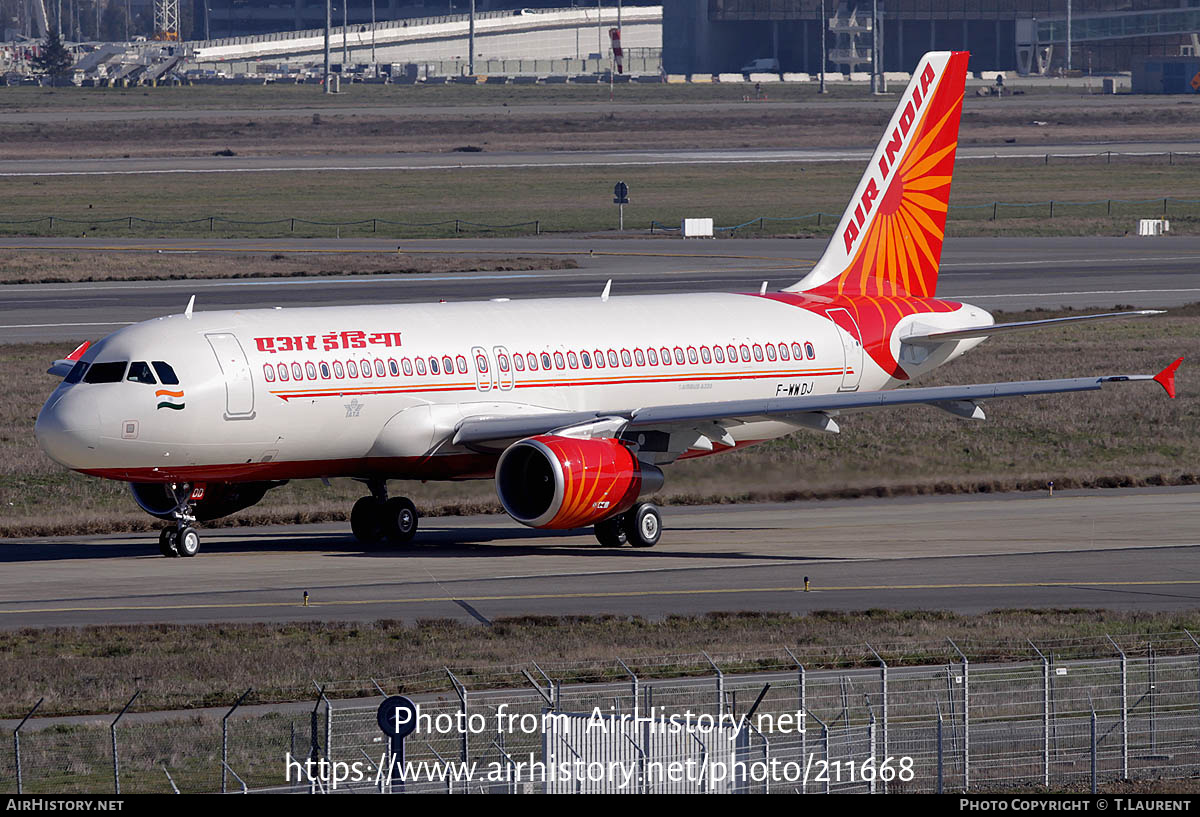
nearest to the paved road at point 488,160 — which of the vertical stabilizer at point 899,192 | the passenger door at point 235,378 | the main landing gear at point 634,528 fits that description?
the vertical stabilizer at point 899,192

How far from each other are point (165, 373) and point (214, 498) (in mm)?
4370

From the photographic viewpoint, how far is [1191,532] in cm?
4178

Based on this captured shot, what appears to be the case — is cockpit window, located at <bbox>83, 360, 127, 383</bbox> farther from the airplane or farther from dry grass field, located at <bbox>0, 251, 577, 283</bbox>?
dry grass field, located at <bbox>0, 251, 577, 283</bbox>

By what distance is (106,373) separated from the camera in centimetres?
3747

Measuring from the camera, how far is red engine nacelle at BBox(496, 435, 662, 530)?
1500 inches

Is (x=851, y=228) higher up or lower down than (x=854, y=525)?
higher up

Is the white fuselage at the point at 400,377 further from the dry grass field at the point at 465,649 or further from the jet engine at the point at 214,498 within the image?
the dry grass field at the point at 465,649

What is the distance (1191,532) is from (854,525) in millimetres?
7615

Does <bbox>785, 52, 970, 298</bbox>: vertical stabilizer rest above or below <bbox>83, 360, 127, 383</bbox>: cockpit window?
above

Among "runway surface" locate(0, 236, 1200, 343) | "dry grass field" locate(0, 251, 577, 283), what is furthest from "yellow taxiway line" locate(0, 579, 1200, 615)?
"dry grass field" locate(0, 251, 577, 283)

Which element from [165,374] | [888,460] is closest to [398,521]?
[165,374]
